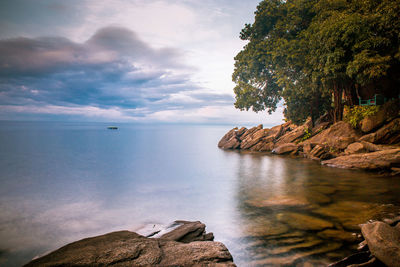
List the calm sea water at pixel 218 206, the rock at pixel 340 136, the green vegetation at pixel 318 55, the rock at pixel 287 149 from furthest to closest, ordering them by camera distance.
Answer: the rock at pixel 287 149 → the rock at pixel 340 136 → the green vegetation at pixel 318 55 → the calm sea water at pixel 218 206

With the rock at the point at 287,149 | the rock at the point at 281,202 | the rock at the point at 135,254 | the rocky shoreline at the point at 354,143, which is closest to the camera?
the rock at the point at 135,254

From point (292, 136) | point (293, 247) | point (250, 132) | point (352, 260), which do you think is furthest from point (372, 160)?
point (250, 132)

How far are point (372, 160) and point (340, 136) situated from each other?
4.55 m

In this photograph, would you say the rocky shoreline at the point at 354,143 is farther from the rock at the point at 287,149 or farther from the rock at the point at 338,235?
the rock at the point at 338,235

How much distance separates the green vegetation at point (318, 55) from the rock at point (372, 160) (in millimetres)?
4159

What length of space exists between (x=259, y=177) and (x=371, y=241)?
9148mm

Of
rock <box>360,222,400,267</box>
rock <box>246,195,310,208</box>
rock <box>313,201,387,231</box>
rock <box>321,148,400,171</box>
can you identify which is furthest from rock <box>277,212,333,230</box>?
rock <box>321,148,400,171</box>

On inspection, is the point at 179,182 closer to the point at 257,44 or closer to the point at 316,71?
the point at 316,71

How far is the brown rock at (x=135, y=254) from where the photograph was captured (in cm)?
328

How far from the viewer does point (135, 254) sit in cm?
348

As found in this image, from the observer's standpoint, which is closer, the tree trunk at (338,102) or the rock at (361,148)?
the rock at (361,148)

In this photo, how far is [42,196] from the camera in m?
10.2

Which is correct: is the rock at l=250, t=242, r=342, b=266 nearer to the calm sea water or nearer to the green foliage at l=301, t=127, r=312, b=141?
the calm sea water

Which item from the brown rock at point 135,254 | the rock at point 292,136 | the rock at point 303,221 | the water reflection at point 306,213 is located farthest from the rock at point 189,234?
the rock at point 292,136
